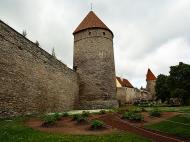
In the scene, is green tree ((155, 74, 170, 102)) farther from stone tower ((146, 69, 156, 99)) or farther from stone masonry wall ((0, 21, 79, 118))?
stone tower ((146, 69, 156, 99))

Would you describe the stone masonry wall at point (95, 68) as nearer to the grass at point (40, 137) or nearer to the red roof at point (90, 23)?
the red roof at point (90, 23)

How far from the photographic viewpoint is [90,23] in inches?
1051

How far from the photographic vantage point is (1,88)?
12.2 m

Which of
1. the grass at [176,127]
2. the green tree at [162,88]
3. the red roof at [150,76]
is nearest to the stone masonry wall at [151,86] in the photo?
the red roof at [150,76]

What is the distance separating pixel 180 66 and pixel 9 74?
1094 inches

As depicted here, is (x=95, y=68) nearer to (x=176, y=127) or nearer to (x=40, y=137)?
(x=176, y=127)

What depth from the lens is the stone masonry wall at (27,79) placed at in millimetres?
12719

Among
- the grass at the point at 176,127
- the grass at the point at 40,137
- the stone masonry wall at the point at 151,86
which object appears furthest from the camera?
the stone masonry wall at the point at 151,86

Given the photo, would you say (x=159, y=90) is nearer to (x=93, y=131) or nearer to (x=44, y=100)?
(x=44, y=100)

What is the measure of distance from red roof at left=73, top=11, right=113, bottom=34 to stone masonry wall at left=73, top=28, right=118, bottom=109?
407 millimetres

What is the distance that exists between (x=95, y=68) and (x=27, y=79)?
11.0 m

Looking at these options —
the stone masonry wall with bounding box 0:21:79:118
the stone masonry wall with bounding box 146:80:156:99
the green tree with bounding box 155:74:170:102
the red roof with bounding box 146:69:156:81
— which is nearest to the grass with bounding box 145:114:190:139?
the stone masonry wall with bounding box 0:21:79:118

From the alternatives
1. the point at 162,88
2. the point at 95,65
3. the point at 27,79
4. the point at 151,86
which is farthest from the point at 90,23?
the point at 151,86

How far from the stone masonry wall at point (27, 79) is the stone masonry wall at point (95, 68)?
4.18 metres
